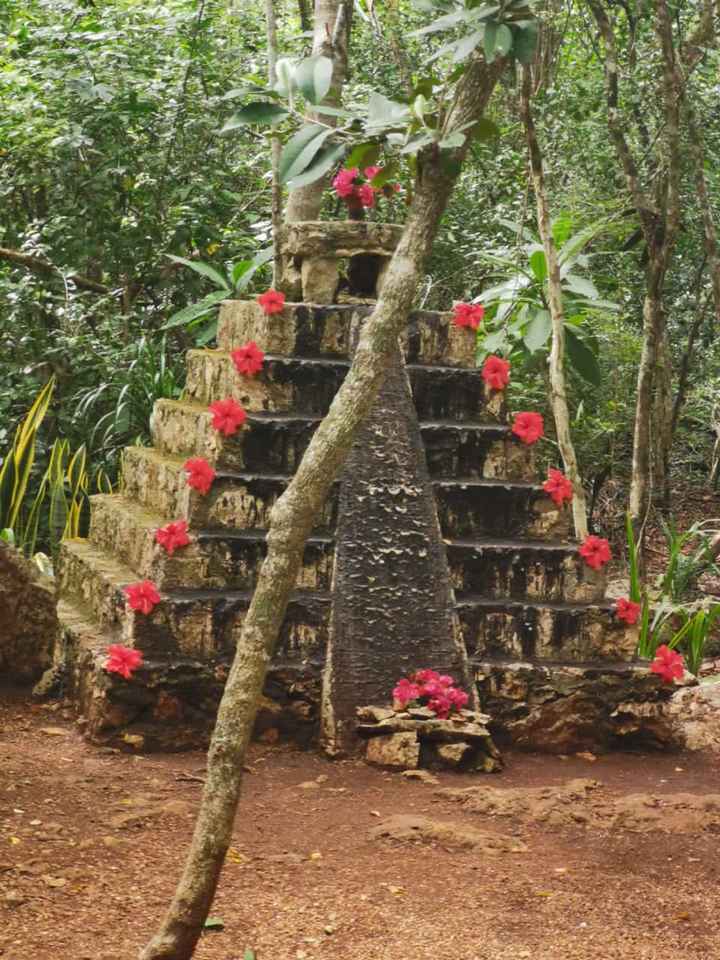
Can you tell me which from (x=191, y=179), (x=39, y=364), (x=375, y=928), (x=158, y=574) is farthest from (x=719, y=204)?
(x=375, y=928)

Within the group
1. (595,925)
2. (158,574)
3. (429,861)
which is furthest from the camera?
(158,574)

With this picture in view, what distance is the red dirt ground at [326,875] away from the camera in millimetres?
3055

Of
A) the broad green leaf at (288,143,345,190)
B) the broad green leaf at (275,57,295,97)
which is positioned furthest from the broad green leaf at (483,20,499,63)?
the broad green leaf at (275,57,295,97)

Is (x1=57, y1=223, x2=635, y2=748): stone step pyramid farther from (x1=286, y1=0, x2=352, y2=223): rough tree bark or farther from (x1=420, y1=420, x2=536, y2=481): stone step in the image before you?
(x1=286, y1=0, x2=352, y2=223): rough tree bark

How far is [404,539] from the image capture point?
16.4 feet

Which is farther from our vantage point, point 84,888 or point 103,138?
point 103,138

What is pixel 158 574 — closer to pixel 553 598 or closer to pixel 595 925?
pixel 553 598

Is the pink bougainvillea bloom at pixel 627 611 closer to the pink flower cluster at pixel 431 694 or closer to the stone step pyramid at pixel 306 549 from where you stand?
the stone step pyramid at pixel 306 549

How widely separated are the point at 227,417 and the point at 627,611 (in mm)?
1787

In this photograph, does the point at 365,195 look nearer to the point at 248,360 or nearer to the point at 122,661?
the point at 248,360

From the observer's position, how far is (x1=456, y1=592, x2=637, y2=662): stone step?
16.5 feet

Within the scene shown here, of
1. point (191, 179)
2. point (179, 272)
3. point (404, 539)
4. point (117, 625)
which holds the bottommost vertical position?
point (117, 625)

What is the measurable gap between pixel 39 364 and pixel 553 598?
3982 millimetres

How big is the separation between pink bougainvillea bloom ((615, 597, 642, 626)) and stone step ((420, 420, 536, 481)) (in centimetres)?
66
